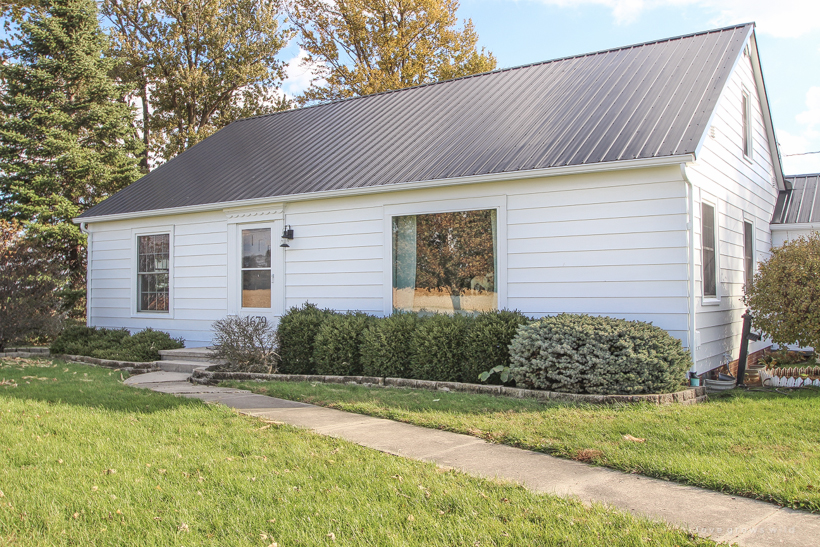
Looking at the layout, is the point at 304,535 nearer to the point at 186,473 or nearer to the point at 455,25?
the point at 186,473

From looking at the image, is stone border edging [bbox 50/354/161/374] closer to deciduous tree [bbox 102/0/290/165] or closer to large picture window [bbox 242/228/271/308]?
large picture window [bbox 242/228/271/308]

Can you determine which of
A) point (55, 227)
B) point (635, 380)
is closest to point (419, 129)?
point (635, 380)

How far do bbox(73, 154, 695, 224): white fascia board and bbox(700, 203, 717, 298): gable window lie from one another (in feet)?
5.12

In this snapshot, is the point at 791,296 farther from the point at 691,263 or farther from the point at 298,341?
the point at 298,341

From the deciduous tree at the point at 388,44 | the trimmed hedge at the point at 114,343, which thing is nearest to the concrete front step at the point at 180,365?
the trimmed hedge at the point at 114,343

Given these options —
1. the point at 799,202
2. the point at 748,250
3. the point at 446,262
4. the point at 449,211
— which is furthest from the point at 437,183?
the point at 799,202

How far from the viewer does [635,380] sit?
22.6ft

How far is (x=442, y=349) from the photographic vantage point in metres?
8.38

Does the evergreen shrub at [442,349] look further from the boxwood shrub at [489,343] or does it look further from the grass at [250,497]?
the grass at [250,497]

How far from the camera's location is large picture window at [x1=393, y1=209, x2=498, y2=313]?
30.2 ft

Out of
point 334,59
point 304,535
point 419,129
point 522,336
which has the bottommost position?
point 304,535

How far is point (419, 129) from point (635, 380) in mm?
6648

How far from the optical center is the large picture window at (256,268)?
38.4 ft

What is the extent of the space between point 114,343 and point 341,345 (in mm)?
5753
